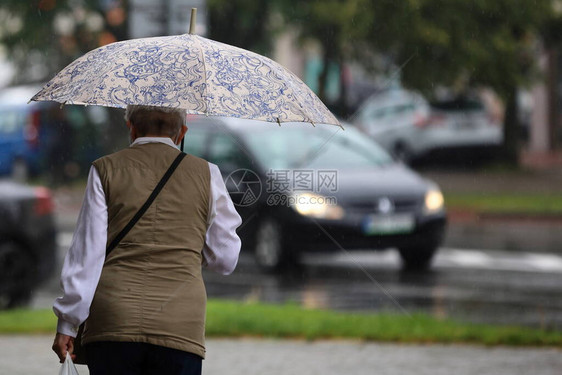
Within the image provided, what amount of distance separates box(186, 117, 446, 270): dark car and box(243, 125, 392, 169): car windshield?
0.01 meters

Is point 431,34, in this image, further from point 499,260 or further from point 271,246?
point 271,246

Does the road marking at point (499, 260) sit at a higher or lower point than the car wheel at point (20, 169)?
higher

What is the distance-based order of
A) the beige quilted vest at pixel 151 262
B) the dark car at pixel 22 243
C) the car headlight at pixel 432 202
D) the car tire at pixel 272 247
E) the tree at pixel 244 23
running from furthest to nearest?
the tree at pixel 244 23
the car headlight at pixel 432 202
the car tire at pixel 272 247
the dark car at pixel 22 243
the beige quilted vest at pixel 151 262

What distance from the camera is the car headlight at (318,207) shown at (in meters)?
11.8

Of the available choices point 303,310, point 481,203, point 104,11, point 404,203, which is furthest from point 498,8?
point 303,310

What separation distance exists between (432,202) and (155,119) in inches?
340

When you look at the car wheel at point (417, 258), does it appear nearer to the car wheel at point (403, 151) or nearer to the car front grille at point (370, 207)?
the car front grille at point (370, 207)

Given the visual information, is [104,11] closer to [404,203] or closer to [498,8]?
[498,8]

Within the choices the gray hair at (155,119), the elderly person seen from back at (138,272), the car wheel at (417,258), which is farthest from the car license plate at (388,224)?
the elderly person seen from back at (138,272)

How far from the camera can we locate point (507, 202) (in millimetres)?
20203

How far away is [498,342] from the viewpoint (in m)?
7.67

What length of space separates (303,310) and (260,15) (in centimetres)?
1354

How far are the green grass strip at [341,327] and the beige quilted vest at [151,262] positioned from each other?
14.4 feet

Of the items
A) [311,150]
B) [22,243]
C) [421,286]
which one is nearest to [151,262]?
[22,243]
